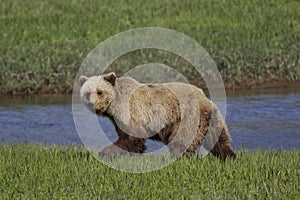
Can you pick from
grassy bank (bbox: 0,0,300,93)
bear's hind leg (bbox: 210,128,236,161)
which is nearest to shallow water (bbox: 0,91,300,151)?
grassy bank (bbox: 0,0,300,93)

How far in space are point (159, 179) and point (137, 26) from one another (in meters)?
13.1

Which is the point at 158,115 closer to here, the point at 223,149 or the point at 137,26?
the point at 223,149

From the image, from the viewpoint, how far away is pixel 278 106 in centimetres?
1407

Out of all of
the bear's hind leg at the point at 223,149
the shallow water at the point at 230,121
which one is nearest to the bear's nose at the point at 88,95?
the bear's hind leg at the point at 223,149

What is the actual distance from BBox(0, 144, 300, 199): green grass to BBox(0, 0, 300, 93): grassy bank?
27.7 feet

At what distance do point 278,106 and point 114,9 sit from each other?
8462mm

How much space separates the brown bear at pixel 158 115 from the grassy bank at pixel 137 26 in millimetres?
8475

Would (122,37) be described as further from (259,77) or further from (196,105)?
Result: (196,105)

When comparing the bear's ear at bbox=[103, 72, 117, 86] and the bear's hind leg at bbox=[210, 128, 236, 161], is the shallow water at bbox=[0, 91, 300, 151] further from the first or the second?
the bear's ear at bbox=[103, 72, 117, 86]

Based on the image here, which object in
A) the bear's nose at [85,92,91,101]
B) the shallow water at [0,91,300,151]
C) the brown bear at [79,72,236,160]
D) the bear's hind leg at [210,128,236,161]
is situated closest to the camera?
the bear's nose at [85,92,91,101]

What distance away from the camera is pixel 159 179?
7.09 meters

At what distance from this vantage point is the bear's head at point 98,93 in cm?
746

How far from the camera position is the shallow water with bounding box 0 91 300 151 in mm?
11445

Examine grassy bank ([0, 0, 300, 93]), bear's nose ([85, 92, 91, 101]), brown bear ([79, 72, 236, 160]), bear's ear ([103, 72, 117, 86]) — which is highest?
bear's ear ([103, 72, 117, 86])
